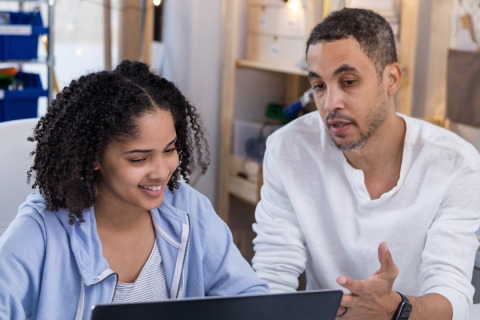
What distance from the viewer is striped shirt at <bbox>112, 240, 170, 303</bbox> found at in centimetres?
99

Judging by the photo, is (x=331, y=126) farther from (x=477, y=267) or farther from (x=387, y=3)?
(x=387, y=3)

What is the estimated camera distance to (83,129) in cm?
98

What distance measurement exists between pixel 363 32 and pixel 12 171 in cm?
83

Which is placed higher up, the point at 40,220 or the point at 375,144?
the point at 375,144

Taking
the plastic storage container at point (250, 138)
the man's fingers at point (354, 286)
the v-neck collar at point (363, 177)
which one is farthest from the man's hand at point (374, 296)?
the plastic storage container at point (250, 138)

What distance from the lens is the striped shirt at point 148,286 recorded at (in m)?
0.99

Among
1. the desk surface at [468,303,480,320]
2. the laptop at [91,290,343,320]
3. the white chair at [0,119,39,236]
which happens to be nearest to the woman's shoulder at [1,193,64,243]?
the white chair at [0,119,39,236]

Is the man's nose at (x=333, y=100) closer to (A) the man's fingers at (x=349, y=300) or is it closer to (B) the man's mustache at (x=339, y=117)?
(B) the man's mustache at (x=339, y=117)

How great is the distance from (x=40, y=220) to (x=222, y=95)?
6.09 ft

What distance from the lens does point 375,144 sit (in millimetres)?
1297

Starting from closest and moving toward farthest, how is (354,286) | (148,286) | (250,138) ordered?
1. (354,286)
2. (148,286)
3. (250,138)

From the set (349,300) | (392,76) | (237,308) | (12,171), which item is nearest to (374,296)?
(349,300)

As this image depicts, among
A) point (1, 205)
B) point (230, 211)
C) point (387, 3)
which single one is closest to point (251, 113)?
point (230, 211)

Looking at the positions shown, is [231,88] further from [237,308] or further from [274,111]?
[237,308]
